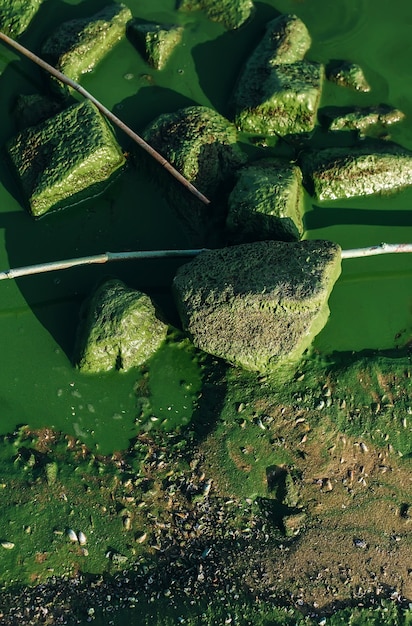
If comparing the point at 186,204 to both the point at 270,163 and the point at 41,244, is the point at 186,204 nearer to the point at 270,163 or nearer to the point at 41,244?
the point at 270,163

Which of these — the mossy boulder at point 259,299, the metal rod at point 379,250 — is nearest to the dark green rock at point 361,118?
the metal rod at point 379,250

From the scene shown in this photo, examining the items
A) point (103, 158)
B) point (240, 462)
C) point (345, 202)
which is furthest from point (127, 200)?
point (240, 462)

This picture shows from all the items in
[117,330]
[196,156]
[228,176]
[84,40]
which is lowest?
[117,330]

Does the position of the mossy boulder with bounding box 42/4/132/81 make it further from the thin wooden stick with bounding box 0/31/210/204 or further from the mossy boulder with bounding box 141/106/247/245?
the mossy boulder with bounding box 141/106/247/245

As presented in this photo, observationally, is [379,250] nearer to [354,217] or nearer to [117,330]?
[354,217]

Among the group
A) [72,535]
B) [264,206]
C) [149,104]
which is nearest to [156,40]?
[149,104]

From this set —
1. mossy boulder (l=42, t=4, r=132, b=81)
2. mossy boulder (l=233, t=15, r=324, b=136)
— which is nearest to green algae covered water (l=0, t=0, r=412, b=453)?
mossy boulder (l=42, t=4, r=132, b=81)
